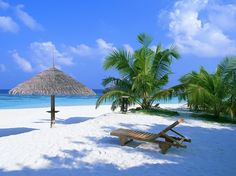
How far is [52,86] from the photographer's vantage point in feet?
31.2

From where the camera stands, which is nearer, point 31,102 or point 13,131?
point 13,131

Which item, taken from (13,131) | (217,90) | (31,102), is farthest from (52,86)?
(31,102)

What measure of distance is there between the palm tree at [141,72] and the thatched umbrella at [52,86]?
2005 millimetres

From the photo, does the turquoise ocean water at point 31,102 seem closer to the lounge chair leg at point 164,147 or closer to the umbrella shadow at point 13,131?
the umbrella shadow at point 13,131

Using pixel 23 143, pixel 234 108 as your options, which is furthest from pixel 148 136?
pixel 234 108

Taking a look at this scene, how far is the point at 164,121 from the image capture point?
1009cm

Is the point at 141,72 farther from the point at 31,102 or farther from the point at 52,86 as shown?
the point at 31,102

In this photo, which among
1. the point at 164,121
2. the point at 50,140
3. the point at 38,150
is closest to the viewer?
the point at 38,150

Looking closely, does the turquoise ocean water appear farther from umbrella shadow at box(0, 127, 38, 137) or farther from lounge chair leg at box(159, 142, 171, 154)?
lounge chair leg at box(159, 142, 171, 154)

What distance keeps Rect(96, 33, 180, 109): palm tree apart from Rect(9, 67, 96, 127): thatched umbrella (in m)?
2.00

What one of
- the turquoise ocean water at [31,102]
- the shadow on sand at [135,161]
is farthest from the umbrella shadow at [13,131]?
the turquoise ocean water at [31,102]

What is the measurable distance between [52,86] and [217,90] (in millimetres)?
6203

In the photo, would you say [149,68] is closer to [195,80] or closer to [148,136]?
[195,80]

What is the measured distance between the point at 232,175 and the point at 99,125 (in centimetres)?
472
